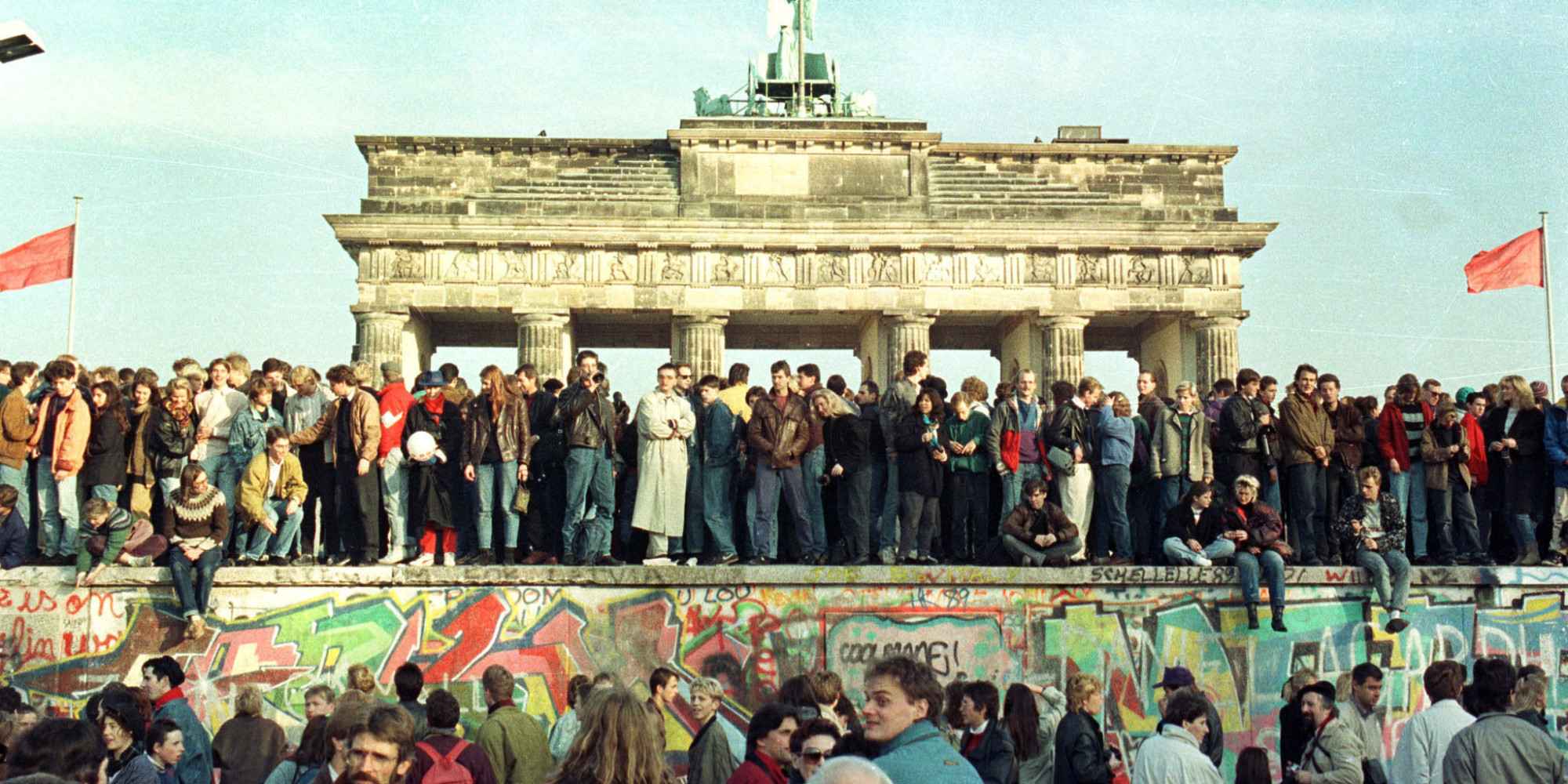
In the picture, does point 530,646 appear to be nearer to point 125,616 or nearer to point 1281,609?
point 125,616

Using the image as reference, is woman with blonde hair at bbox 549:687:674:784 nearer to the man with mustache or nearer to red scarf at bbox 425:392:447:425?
the man with mustache

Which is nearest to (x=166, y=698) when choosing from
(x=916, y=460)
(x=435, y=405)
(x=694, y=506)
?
(x=435, y=405)

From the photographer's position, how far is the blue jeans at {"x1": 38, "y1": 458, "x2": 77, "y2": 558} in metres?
12.9

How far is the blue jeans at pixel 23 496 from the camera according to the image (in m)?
12.8

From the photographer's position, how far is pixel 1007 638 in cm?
1263

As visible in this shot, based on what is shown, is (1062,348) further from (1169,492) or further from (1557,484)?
(1169,492)

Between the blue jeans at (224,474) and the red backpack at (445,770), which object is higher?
the blue jeans at (224,474)

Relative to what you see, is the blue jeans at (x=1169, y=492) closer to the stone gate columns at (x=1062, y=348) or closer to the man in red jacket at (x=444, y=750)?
the man in red jacket at (x=444, y=750)

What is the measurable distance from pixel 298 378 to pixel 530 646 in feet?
11.5

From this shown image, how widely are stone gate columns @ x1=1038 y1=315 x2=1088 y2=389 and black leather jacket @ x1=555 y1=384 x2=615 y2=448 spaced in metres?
27.7

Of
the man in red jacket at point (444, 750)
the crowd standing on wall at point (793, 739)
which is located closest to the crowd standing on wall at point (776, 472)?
the crowd standing on wall at point (793, 739)

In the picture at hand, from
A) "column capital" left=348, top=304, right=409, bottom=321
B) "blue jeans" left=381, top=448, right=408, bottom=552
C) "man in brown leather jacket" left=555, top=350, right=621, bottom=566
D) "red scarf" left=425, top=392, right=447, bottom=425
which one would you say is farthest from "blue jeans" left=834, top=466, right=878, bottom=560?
"column capital" left=348, top=304, right=409, bottom=321

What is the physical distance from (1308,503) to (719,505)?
5.61 metres

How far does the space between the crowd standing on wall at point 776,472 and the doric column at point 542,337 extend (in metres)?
25.7
